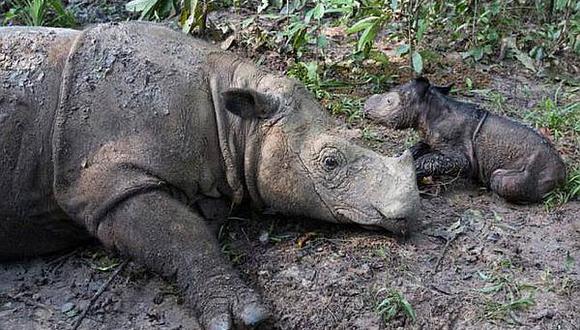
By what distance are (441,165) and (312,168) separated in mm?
1009

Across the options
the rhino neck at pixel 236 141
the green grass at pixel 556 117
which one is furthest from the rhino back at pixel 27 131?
the green grass at pixel 556 117

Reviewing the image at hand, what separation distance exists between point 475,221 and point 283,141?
43.2 inches

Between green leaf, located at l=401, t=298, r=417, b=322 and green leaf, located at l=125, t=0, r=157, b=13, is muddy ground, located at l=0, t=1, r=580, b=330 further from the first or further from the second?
green leaf, located at l=125, t=0, r=157, b=13

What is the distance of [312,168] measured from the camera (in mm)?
4617

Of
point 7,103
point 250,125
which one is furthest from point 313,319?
point 7,103

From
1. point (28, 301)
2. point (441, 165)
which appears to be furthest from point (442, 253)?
point (28, 301)

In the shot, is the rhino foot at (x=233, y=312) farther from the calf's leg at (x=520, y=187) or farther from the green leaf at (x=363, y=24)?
the green leaf at (x=363, y=24)

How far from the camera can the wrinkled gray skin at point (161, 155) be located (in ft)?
14.2

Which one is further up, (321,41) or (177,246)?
(177,246)

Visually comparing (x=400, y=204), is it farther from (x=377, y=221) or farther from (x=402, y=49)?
(x=402, y=49)

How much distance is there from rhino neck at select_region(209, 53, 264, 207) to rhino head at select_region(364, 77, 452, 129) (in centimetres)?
132

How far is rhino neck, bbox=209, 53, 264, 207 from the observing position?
464cm

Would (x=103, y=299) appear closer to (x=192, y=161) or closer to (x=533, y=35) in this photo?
(x=192, y=161)

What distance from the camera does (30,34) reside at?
4.71 metres
